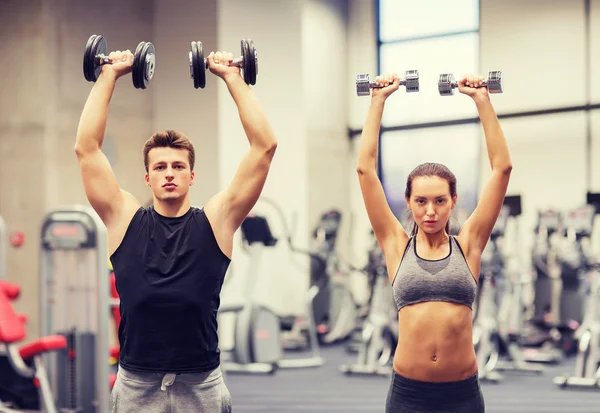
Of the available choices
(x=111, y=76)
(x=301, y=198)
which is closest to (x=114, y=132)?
(x=301, y=198)

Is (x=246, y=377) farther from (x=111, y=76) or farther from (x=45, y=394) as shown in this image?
(x=111, y=76)

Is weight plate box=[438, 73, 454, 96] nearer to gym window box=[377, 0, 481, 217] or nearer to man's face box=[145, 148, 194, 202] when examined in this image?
man's face box=[145, 148, 194, 202]

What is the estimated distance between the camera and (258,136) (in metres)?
2.09

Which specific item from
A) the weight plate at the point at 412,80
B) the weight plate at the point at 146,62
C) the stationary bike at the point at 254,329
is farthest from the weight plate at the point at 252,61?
the stationary bike at the point at 254,329

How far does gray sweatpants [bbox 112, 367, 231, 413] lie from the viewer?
76.2 inches

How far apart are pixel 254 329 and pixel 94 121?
4873mm

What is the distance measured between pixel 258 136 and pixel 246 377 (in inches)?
189

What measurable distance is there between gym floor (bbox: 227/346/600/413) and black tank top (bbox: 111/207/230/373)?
3337 millimetres

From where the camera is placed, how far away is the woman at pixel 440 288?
2180mm

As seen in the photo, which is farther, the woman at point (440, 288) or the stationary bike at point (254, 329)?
the stationary bike at point (254, 329)

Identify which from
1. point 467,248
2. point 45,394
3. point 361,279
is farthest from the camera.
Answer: point 361,279

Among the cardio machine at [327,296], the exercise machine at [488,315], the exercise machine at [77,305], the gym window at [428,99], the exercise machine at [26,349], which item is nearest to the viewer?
the exercise machine at [26,349]

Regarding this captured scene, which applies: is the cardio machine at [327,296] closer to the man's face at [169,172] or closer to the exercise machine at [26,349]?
the exercise machine at [26,349]

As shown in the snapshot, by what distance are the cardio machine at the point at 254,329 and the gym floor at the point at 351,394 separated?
0.15 metres
